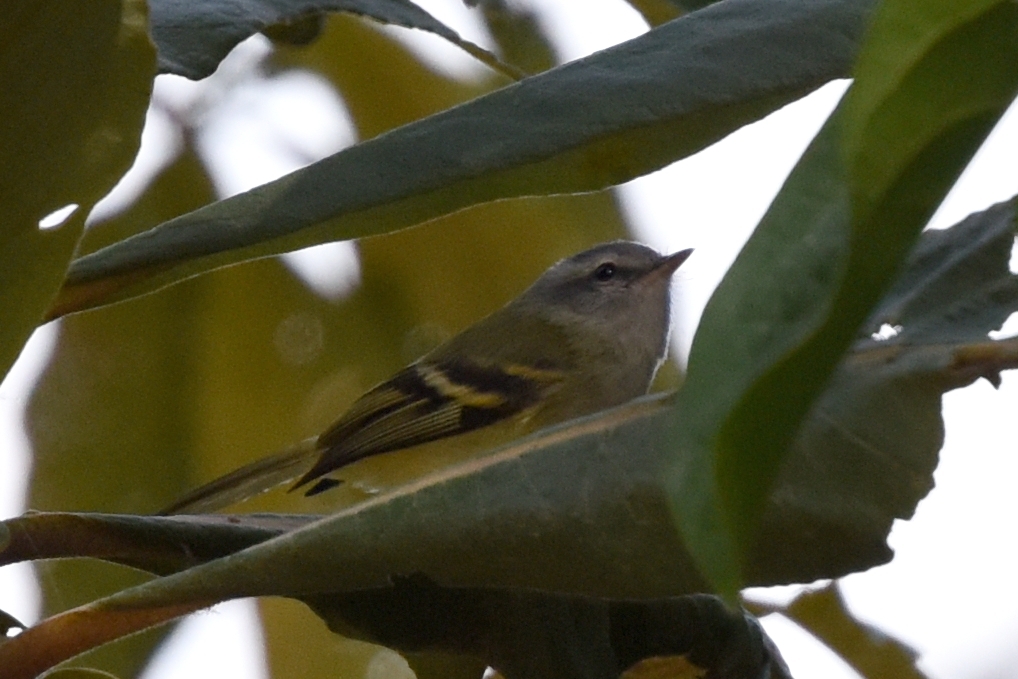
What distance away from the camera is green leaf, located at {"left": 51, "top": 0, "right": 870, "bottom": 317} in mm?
802

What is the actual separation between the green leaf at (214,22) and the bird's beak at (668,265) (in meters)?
1.36

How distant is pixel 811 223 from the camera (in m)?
0.43

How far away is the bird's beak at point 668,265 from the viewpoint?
7.74 feet

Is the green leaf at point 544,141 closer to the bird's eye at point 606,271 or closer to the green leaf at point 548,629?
the green leaf at point 548,629

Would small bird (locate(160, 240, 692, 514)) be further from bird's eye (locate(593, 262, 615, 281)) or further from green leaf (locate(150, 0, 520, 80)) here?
green leaf (locate(150, 0, 520, 80))

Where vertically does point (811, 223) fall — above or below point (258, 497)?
below

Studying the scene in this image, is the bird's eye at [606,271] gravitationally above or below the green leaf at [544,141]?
above

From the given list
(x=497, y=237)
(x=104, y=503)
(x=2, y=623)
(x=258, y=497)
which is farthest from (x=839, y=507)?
(x=258, y=497)

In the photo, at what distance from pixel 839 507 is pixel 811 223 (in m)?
0.24

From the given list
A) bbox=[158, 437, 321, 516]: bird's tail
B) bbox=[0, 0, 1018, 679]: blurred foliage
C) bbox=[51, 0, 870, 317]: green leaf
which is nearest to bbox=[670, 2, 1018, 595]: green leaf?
bbox=[0, 0, 1018, 679]: blurred foliage

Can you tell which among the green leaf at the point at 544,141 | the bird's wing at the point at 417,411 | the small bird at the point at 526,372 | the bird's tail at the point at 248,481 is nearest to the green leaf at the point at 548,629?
the green leaf at the point at 544,141

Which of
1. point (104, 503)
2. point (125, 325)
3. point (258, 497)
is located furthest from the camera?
point (258, 497)

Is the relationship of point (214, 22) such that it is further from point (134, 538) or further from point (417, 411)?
point (417, 411)

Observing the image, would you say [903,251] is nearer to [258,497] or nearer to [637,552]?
[637,552]
